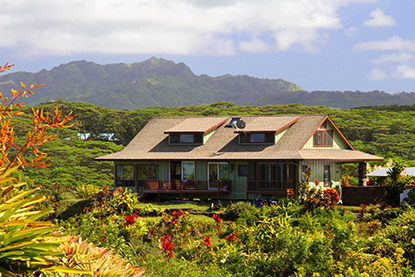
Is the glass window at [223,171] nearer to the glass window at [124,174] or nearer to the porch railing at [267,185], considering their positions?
the porch railing at [267,185]

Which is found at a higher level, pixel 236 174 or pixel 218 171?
pixel 218 171

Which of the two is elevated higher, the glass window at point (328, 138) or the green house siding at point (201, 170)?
the glass window at point (328, 138)

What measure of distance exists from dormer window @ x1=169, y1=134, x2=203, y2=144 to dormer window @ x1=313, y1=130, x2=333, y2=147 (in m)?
7.47

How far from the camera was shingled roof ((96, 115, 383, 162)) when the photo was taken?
33.2 meters

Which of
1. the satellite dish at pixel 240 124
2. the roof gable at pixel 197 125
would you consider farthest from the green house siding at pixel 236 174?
the satellite dish at pixel 240 124

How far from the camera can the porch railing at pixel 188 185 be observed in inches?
1334

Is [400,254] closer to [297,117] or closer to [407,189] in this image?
[407,189]

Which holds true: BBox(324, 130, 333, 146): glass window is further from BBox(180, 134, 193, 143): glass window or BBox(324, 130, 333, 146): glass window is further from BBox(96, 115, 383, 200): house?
BBox(180, 134, 193, 143): glass window

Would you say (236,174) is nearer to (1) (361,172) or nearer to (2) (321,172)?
(2) (321,172)

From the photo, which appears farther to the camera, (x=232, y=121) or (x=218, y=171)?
(x=232, y=121)

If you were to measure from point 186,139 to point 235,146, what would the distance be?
144 inches

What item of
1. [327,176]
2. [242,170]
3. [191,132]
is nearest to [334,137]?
[327,176]

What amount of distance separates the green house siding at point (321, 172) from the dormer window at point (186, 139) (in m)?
7.26

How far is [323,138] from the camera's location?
36.0 metres
